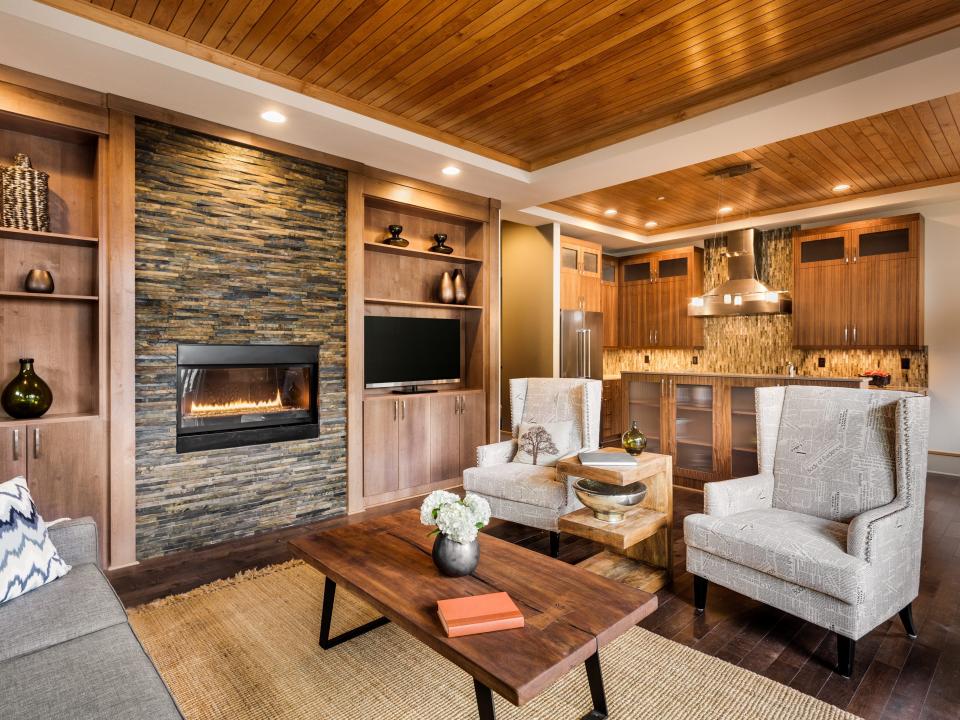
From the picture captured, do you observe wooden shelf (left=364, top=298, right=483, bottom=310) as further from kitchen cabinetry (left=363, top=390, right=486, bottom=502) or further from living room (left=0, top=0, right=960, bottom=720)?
kitchen cabinetry (left=363, top=390, right=486, bottom=502)

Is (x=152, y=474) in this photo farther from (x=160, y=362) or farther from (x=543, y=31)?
(x=543, y=31)

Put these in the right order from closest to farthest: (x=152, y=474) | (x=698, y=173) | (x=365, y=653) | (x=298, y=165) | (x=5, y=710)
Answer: (x=5, y=710), (x=365, y=653), (x=152, y=474), (x=298, y=165), (x=698, y=173)

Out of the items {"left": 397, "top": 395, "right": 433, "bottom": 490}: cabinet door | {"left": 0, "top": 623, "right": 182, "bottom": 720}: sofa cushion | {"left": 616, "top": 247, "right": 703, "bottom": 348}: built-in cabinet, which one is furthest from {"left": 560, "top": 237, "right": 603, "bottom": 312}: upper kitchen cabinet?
{"left": 0, "top": 623, "right": 182, "bottom": 720}: sofa cushion

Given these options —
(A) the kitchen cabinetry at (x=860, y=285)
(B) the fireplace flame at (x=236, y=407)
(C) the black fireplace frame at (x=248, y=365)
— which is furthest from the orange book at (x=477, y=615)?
(A) the kitchen cabinetry at (x=860, y=285)

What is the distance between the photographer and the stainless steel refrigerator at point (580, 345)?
20.2 ft

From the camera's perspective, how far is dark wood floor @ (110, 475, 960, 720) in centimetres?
191

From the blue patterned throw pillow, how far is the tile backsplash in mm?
6765

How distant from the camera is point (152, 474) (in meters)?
3.14

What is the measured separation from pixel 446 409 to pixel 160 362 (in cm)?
226

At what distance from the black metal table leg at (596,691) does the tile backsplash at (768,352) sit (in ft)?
18.2

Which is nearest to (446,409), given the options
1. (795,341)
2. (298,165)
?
(298,165)

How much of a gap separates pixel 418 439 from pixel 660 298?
429 cm

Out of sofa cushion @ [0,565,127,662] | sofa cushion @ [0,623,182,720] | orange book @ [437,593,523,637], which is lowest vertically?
sofa cushion @ [0,623,182,720]

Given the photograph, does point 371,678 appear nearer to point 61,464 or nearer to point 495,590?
point 495,590
